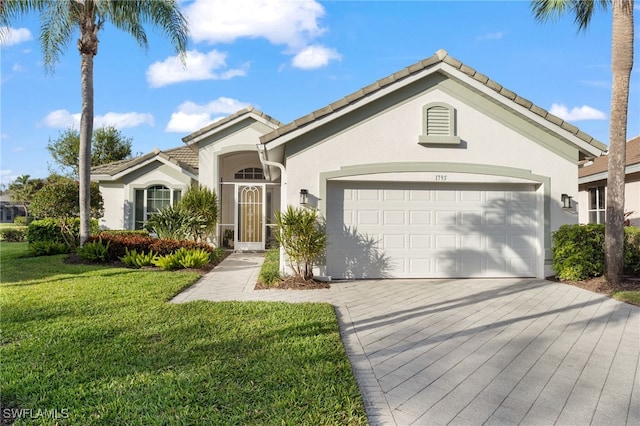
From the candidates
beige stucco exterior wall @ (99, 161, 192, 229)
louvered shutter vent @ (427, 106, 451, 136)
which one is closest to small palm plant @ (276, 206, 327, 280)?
louvered shutter vent @ (427, 106, 451, 136)

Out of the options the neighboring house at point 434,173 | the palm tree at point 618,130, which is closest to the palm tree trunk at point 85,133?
the neighboring house at point 434,173

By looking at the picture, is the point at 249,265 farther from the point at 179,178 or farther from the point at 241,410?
the point at 241,410

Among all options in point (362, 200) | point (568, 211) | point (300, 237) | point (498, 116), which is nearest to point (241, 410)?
point (300, 237)

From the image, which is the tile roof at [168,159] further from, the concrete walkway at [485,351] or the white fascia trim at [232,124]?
the concrete walkway at [485,351]

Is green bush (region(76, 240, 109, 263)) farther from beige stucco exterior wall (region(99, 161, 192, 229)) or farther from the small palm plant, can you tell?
the small palm plant

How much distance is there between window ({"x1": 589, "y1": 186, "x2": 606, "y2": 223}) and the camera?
1513 cm

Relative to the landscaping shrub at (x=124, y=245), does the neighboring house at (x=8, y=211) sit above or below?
above

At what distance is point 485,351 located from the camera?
466cm

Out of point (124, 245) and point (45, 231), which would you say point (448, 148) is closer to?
point (124, 245)

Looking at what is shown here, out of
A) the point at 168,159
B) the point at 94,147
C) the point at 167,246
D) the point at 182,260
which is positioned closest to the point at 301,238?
the point at 182,260

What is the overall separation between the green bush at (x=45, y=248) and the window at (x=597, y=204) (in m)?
20.7

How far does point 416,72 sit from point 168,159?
11.8 metres

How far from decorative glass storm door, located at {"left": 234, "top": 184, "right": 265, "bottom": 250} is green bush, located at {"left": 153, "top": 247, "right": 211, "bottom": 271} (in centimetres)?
488

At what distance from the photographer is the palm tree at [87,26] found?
41.3 ft
